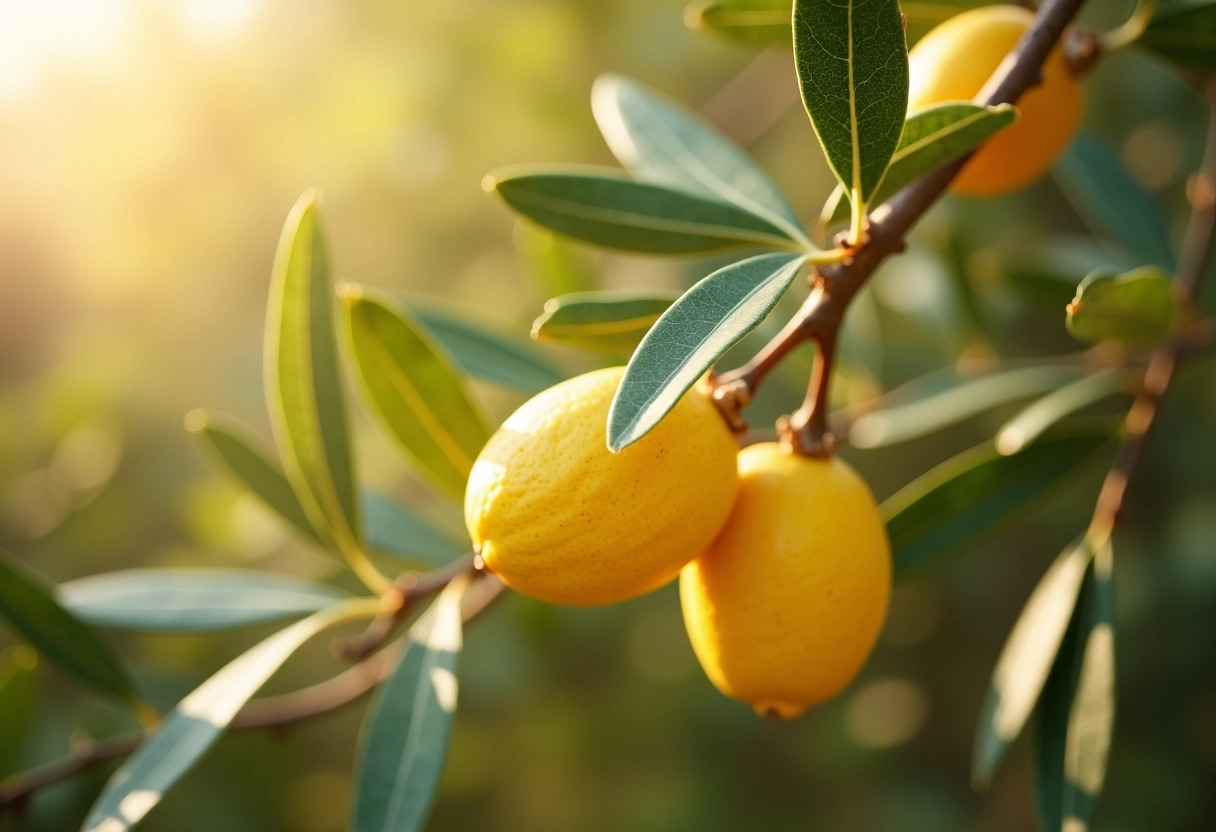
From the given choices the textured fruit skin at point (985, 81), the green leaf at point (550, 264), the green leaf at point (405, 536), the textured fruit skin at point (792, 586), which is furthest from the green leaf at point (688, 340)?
the green leaf at point (405, 536)

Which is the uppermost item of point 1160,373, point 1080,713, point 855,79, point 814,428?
point 855,79

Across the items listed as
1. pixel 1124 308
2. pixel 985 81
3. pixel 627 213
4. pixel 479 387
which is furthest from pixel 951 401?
pixel 479 387

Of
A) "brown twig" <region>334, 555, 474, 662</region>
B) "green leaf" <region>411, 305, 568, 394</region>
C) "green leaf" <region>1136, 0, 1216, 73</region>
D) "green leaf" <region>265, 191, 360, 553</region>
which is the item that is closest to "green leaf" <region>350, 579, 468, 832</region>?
"brown twig" <region>334, 555, 474, 662</region>

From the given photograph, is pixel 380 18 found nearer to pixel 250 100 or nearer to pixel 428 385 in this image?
pixel 250 100

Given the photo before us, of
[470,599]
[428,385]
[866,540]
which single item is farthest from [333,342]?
[866,540]

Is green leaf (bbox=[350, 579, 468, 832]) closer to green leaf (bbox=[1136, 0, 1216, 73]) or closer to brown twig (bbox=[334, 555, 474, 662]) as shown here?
brown twig (bbox=[334, 555, 474, 662])

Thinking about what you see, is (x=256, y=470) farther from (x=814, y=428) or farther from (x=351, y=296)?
(x=814, y=428)
